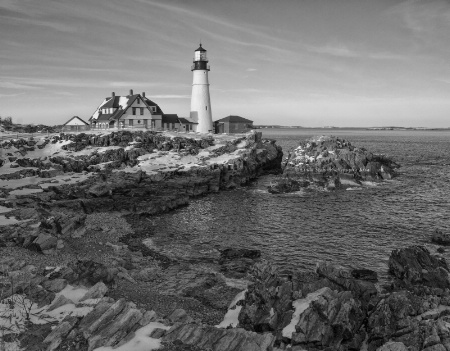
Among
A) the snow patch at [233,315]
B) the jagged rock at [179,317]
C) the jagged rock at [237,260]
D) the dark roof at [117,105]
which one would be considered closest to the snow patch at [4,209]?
the jagged rock at [237,260]

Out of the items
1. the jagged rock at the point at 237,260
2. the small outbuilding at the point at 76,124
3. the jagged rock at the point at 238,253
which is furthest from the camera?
the small outbuilding at the point at 76,124

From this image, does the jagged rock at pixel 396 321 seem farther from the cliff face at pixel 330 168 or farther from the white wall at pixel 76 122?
the white wall at pixel 76 122

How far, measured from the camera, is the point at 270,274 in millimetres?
22469

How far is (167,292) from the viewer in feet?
Answer: 78.9

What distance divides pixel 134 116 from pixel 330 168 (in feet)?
146

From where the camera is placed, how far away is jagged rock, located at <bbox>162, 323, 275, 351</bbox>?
1581cm

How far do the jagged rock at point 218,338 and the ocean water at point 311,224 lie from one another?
13591mm

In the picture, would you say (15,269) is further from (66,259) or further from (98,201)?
(98,201)

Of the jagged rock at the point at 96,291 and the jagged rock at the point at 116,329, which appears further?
the jagged rock at the point at 96,291

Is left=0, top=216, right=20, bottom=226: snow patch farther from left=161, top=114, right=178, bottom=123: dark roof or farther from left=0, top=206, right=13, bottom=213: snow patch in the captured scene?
left=161, top=114, right=178, bottom=123: dark roof

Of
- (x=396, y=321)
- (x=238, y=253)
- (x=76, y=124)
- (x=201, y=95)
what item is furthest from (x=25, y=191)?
(x=201, y=95)

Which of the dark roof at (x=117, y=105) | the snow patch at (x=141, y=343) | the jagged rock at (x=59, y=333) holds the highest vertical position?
the dark roof at (x=117, y=105)

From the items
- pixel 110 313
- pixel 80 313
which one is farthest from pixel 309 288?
pixel 80 313

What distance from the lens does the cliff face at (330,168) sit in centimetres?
6197
